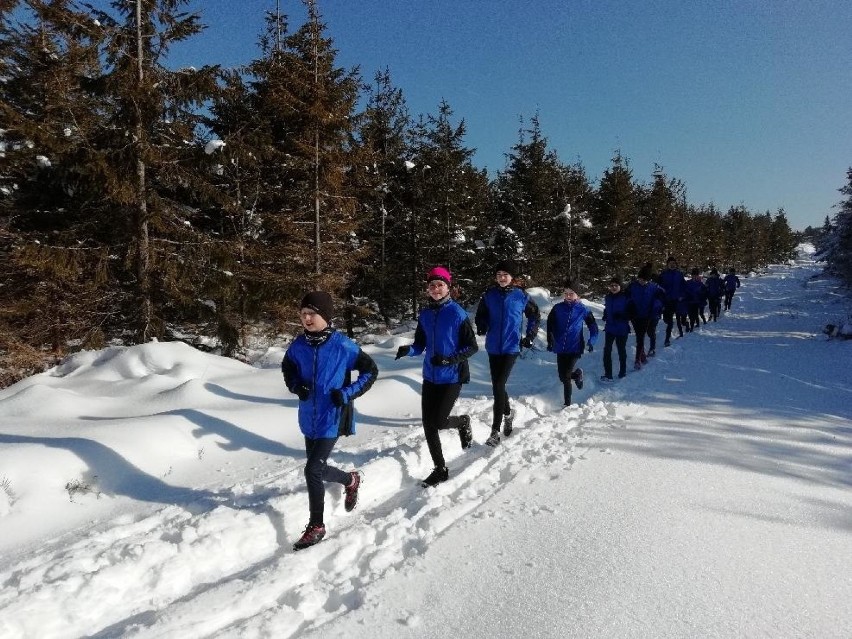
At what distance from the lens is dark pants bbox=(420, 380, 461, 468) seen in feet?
15.8

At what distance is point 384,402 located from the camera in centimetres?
784

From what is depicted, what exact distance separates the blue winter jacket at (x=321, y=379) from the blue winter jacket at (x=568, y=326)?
4526 millimetres

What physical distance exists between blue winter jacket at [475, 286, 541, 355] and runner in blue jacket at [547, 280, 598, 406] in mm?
1522

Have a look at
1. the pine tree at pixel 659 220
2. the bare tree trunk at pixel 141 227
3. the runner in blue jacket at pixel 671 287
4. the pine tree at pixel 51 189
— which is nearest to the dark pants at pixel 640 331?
the runner in blue jacket at pixel 671 287

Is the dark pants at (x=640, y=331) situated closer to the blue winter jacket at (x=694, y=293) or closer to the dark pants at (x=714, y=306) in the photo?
the blue winter jacket at (x=694, y=293)

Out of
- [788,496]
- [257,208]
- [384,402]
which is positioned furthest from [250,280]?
[788,496]

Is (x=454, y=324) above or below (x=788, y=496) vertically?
above

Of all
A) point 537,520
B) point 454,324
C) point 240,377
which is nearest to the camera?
point 537,520

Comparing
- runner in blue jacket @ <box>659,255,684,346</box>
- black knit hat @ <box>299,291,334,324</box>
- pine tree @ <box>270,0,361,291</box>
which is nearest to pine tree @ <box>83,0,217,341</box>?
pine tree @ <box>270,0,361,291</box>

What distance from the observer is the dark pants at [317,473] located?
3793 mm

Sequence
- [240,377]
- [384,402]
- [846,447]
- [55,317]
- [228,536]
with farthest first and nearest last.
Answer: [55,317] < [240,377] < [384,402] < [846,447] < [228,536]

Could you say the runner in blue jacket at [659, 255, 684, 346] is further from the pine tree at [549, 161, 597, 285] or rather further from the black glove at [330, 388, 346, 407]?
the black glove at [330, 388, 346, 407]

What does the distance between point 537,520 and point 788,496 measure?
2.34 m

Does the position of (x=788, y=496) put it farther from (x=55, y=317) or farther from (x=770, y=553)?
(x=55, y=317)
